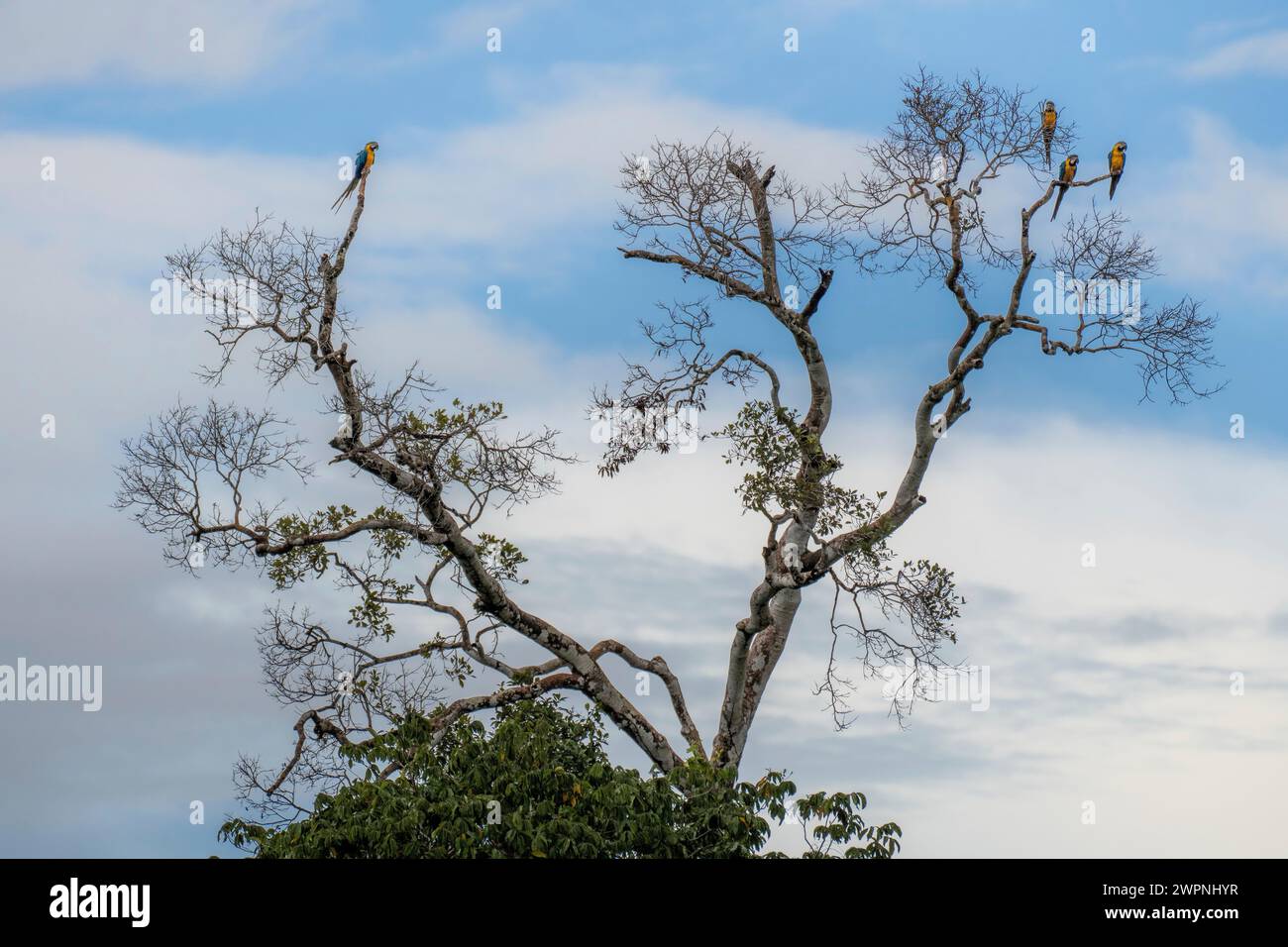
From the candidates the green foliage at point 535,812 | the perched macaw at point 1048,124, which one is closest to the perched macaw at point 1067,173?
the perched macaw at point 1048,124

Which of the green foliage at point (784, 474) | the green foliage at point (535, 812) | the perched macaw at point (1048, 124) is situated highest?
the perched macaw at point (1048, 124)

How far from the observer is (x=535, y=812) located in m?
12.9

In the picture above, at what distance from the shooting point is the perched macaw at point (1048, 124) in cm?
1667

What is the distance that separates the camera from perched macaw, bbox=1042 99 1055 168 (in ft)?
54.7

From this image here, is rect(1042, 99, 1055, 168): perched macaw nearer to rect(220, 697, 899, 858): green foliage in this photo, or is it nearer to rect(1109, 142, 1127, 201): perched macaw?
rect(1109, 142, 1127, 201): perched macaw

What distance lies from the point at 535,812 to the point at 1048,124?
401 inches

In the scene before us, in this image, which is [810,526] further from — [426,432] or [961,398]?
[426,432]

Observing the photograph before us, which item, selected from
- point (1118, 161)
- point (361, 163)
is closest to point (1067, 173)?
point (1118, 161)

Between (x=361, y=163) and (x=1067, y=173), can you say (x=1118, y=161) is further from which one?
(x=361, y=163)

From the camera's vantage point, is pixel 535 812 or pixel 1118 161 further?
pixel 1118 161

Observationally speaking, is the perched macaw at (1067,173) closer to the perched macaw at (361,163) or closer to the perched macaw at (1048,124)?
the perched macaw at (1048,124)

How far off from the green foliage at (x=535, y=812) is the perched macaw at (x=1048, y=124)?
8529 mm

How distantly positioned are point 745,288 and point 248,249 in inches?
240
